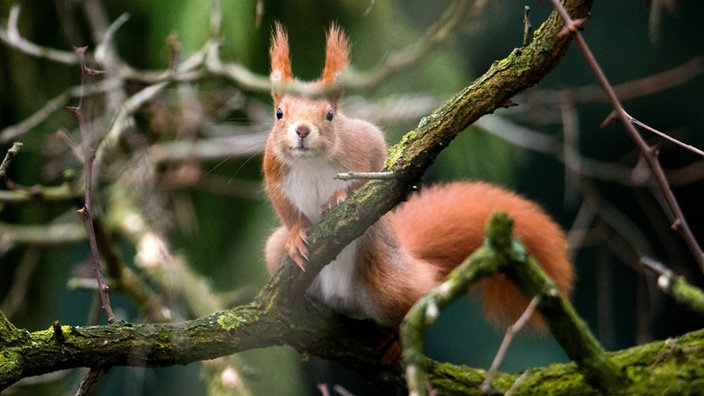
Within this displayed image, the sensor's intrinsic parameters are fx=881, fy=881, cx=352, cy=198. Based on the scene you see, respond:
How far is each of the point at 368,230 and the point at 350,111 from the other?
0.81m

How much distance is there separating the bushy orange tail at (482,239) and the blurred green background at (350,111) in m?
0.41

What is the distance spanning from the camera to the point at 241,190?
300cm

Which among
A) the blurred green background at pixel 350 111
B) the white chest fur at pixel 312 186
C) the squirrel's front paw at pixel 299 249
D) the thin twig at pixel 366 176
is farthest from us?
the blurred green background at pixel 350 111

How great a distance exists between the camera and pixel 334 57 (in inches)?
69.0

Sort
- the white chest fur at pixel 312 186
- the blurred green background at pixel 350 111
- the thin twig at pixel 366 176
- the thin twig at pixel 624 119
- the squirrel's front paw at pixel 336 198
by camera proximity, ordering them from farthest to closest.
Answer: the blurred green background at pixel 350 111 → the white chest fur at pixel 312 186 → the squirrel's front paw at pixel 336 198 → the thin twig at pixel 366 176 → the thin twig at pixel 624 119

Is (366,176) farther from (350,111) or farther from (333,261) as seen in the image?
(350,111)

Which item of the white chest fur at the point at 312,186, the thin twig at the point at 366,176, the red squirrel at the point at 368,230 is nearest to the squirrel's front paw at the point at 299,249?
the red squirrel at the point at 368,230

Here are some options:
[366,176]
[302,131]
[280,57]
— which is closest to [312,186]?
[302,131]

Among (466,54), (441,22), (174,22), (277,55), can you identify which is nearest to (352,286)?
(277,55)

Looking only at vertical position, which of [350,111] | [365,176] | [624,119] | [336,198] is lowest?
[624,119]

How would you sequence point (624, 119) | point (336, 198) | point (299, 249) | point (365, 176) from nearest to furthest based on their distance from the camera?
point (624, 119) → point (365, 176) → point (299, 249) → point (336, 198)

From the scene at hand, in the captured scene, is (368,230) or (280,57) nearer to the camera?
(280,57)

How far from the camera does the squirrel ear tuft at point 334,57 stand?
1748mm

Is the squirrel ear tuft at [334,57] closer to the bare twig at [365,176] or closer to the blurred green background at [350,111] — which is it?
the bare twig at [365,176]
